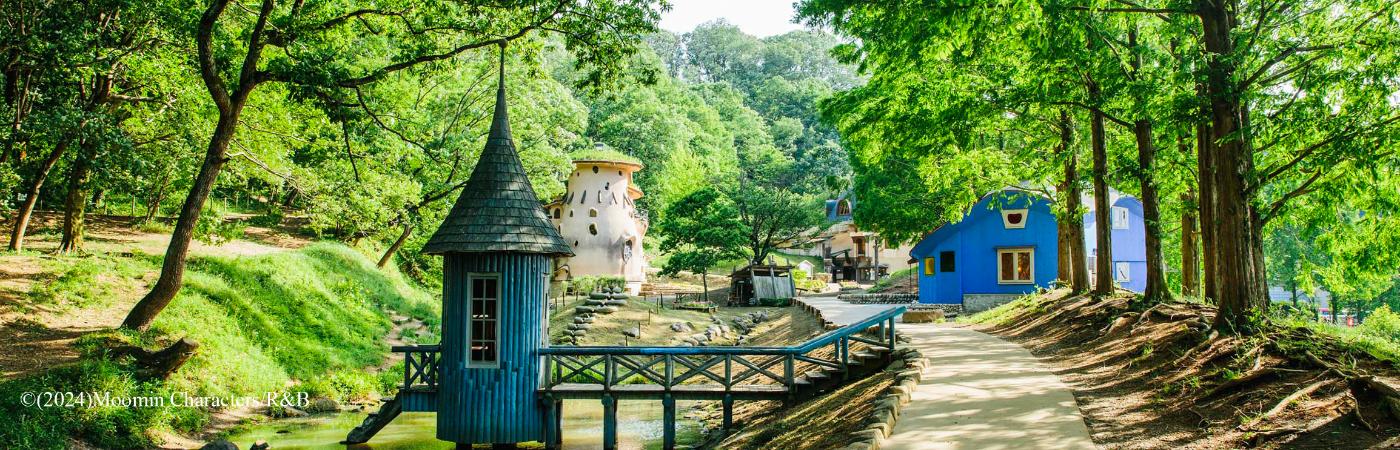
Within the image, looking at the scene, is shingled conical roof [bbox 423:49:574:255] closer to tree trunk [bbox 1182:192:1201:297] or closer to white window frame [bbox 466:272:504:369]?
white window frame [bbox 466:272:504:369]

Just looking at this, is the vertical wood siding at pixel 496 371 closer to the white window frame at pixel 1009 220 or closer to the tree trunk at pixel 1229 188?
the tree trunk at pixel 1229 188

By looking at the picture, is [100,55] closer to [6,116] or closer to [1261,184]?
[6,116]

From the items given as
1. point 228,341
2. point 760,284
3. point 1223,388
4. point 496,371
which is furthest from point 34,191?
point 760,284

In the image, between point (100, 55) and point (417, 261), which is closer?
point (100, 55)

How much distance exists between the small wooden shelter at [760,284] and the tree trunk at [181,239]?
25993mm

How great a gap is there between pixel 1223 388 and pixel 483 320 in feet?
33.0

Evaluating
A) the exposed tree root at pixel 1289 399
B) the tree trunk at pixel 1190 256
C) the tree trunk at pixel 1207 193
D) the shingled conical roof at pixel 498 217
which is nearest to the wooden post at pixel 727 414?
the shingled conical roof at pixel 498 217

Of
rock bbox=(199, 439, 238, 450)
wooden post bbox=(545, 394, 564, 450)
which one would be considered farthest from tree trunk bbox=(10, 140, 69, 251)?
wooden post bbox=(545, 394, 564, 450)

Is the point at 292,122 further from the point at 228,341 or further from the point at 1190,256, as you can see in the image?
the point at 1190,256

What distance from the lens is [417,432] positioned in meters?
15.1

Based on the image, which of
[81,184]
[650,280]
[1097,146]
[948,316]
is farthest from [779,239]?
[81,184]

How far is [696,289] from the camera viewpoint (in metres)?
47.9

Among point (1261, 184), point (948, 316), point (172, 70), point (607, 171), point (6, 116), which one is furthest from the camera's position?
point (607, 171)

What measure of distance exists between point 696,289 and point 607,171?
10.9 metres
